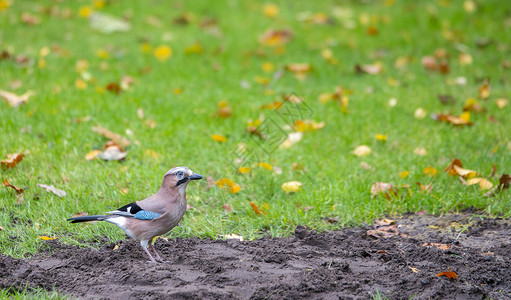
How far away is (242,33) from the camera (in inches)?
352

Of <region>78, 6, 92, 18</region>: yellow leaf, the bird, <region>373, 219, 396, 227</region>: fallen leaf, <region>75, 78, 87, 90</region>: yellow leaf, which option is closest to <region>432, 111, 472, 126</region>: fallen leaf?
<region>373, 219, 396, 227</region>: fallen leaf

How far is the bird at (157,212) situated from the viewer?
3291 millimetres

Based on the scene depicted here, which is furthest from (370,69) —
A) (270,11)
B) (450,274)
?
(450,274)

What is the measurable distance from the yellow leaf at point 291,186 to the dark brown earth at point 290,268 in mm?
676

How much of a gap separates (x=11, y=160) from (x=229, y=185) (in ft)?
6.41

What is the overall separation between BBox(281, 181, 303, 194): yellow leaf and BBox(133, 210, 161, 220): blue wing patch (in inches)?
61.7

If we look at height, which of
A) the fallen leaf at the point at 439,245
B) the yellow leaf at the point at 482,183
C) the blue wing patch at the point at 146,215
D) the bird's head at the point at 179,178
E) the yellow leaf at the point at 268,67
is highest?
the bird's head at the point at 179,178

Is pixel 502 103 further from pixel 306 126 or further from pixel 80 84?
pixel 80 84

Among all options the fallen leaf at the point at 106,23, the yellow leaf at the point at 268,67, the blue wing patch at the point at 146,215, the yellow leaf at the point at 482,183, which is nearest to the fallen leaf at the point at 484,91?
the yellow leaf at the point at 482,183

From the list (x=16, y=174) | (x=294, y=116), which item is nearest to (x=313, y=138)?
(x=294, y=116)

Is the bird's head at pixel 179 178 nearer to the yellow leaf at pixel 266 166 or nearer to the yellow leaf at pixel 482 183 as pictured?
the yellow leaf at pixel 266 166

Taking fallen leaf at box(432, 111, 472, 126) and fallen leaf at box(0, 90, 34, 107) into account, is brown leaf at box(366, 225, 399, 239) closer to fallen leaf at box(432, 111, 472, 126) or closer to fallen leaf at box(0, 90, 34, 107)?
fallen leaf at box(432, 111, 472, 126)

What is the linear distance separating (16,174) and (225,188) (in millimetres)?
1841

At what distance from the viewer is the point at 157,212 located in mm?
3312
